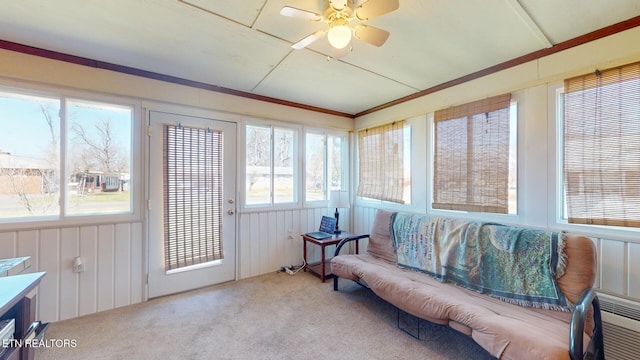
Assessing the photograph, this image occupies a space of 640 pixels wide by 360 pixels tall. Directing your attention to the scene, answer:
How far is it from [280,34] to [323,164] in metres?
2.36

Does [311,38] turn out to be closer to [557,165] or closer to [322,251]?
[557,165]

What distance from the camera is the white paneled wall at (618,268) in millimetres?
1807

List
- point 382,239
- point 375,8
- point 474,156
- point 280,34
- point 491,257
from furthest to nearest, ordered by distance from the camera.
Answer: point 382,239 → point 474,156 → point 491,257 → point 280,34 → point 375,8

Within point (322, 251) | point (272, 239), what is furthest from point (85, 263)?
point (322, 251)

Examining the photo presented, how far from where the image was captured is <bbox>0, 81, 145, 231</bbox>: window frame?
220 centimetres

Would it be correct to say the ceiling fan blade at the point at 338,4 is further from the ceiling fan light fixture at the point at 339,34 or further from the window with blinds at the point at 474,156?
the window with blinds at the point at 474,156

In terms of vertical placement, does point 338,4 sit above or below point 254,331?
above

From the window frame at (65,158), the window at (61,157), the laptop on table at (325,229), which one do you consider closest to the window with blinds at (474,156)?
the laptop on table at (325,229)

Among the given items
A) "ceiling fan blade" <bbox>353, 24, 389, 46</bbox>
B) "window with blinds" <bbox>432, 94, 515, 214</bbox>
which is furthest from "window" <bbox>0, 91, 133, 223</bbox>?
"window with blinds" <bbox>432, 94, 515, 214</bbox>

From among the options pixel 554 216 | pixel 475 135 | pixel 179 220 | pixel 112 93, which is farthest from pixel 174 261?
pixel 554 216

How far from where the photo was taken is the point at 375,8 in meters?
1.48

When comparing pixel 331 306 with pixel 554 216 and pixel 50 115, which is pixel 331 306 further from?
pixel 50 115

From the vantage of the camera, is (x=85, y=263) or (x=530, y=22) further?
(x=85, y=263)

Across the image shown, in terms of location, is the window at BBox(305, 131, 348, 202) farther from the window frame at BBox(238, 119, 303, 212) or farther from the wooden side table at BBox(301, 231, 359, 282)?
the wooden side table at BBox(301, 231, 359, 282)
